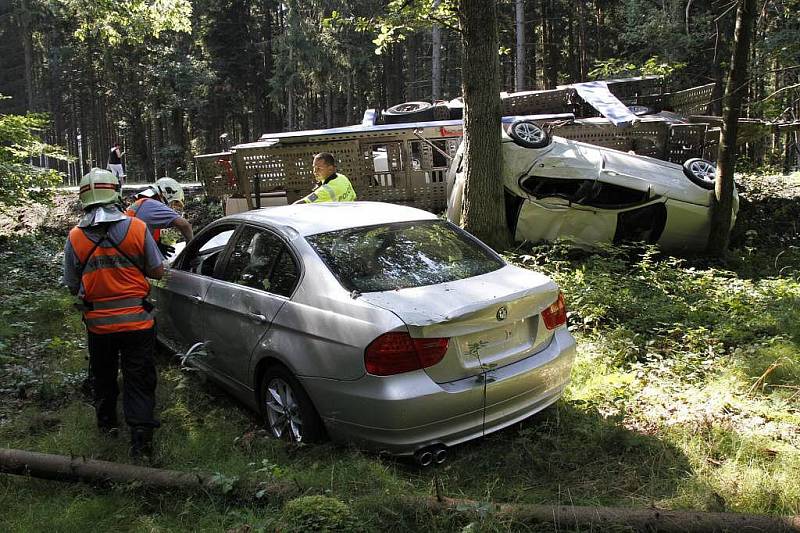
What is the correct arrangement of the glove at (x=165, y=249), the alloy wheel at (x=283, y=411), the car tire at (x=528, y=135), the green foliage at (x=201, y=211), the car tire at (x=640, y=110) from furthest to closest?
the green foliage at (x=201, y=211), the car tire at (x=640, y=110), the car tire at (x=528, y=135), the glove at (x=165, y=249), the alloy wheel at (x=283, y=411)

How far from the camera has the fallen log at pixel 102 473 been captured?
129 inches

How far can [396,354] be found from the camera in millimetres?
3369

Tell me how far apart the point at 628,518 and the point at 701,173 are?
274 inches

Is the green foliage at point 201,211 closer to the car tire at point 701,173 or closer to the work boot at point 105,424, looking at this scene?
the work boot at point 105,424

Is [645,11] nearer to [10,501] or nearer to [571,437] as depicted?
[571,437]

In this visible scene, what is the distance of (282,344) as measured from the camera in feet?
12.9

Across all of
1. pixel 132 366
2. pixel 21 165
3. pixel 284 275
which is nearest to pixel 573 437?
pixel 284 275

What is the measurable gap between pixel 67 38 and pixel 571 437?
46491mm

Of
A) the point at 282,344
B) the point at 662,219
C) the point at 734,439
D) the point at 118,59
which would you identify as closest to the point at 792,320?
the point at 734,439

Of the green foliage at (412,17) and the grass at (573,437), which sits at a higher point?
the green foliage at (412,17)

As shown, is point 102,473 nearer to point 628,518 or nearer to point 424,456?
point 424,456

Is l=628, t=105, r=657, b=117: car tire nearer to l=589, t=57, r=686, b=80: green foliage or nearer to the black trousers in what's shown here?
l=589, t=57, r=686, b=80: green foliage

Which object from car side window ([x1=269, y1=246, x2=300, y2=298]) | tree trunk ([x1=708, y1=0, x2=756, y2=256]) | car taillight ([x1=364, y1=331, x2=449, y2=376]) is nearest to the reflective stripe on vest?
car side window ([x1=269, y1=246, x2=300, y2=298])

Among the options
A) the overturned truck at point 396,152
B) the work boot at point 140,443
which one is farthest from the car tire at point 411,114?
the work boot at point 140,443
